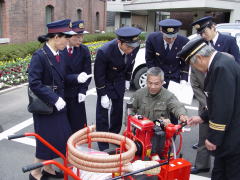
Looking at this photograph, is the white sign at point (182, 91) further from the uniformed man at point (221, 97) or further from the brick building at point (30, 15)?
the brick building at point (30, 15)

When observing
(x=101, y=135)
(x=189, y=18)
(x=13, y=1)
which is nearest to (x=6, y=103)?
(x=101, y=135)

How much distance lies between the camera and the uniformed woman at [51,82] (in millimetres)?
2771

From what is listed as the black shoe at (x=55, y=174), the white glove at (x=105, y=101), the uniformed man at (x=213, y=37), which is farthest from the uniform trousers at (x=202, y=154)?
the black shoe at (x=55, y=174)

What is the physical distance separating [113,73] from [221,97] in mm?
1879

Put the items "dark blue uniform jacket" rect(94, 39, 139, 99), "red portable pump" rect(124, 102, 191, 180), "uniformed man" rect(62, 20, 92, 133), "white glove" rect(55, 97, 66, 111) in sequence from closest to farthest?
"red portable pump" rect(124, 102, 191, 180) < "white glove" rect(55, 97, 66, 111) < "uniformed man" rect(62, 20, 92, 133) < "dark blue uniform jacket" rect(94, 39, 139, 99)

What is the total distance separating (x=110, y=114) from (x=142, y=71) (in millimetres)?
3470

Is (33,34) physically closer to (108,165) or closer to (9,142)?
(9,142)

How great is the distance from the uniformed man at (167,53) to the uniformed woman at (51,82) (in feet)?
5.52

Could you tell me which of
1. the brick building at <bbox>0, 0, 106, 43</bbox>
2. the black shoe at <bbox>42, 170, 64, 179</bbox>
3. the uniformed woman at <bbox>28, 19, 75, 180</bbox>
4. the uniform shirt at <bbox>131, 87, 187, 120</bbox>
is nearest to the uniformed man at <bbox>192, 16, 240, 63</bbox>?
the uniform shirt at <bbox>131, 87, 187, 120</bbox>

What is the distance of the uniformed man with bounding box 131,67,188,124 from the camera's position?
3354 millimetres

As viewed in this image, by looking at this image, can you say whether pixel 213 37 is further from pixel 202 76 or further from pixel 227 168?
pixel 227 168

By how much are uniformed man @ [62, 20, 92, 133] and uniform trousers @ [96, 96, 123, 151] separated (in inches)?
9.2

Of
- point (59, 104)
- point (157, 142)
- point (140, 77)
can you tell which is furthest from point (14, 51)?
point (157, 142)

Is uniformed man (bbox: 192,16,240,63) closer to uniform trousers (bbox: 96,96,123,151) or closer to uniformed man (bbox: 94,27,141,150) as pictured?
uniformed man (bbox: 94,27,141,150)
